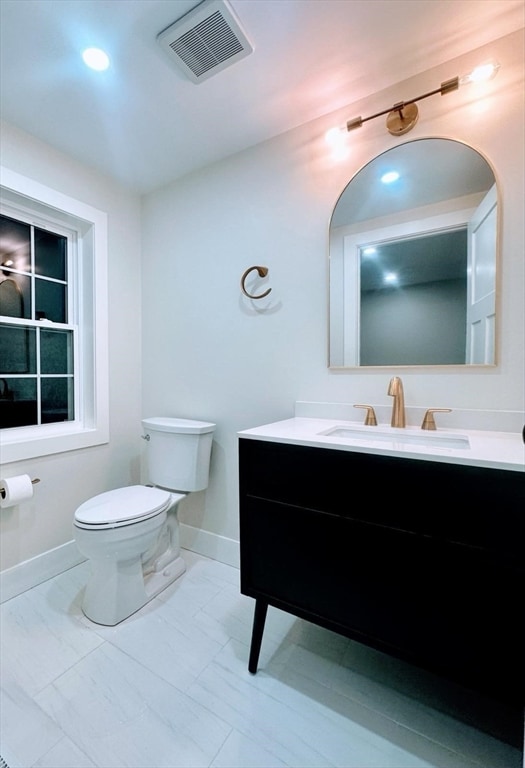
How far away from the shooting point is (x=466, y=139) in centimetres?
123

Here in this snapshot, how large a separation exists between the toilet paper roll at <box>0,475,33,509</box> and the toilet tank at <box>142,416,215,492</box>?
58cm

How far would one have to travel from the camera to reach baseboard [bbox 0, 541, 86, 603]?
5.19ft

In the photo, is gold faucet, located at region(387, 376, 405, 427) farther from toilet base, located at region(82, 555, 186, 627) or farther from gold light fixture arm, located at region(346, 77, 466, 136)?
toilet base, located at region(82, 555, 186, 627)

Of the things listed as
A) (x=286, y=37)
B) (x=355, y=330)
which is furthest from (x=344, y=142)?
(x=355, y=330)

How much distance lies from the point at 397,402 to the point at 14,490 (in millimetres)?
1800

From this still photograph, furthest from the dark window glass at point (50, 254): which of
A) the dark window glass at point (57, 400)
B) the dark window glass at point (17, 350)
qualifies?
the dark window glass at point (57, 400)

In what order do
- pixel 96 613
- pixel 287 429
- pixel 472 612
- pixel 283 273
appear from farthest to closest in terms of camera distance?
pixel 283 273 → pixel 96 613 → pixel 287 429 → pixel 472 612

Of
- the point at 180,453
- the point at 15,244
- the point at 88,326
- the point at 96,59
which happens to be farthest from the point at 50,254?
the point at 180,453

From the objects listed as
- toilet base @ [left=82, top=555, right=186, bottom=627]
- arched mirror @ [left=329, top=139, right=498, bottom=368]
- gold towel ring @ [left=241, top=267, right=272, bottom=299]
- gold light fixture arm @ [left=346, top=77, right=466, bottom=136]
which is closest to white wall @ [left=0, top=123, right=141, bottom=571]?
toilet base @ [left=82, top=555, right=186, bottom=627]

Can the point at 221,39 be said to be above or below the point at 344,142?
above

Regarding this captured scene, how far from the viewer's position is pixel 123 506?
1501 millimetres

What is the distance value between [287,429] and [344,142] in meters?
1.32

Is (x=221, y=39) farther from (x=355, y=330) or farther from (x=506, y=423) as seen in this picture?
(x=506, y=423)

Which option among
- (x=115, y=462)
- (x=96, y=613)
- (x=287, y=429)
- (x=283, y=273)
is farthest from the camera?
(x=115, y=462)
